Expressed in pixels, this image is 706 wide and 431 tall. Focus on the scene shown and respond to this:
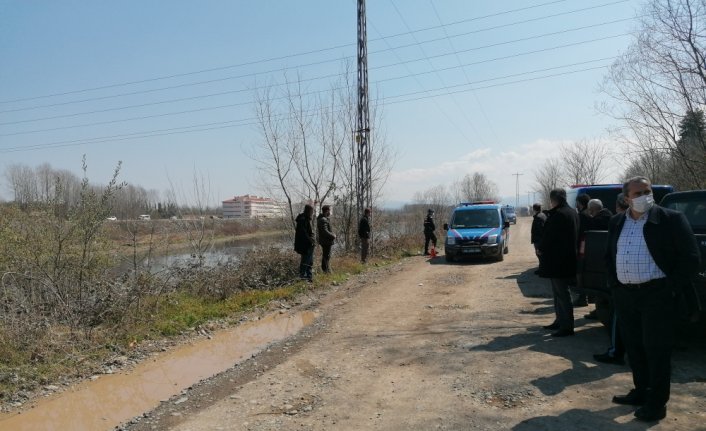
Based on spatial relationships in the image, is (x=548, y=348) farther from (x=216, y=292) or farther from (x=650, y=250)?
(x=216, y=292)

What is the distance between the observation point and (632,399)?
162 inches

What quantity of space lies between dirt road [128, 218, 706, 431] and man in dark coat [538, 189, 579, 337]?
38 cm

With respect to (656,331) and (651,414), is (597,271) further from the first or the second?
(651,414)

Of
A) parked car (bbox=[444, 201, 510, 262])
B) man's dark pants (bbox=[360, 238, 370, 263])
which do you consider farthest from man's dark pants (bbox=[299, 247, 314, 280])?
parked car (bbox=[444, 201, 510, 262])

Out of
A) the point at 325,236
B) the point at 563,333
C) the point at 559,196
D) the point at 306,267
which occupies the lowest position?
the point at 563,333

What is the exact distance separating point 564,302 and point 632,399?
7.72 feet

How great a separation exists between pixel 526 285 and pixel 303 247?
5459 millimetres

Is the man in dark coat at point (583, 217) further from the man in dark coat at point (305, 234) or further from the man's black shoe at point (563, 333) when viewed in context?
the man in dark coat at point (305, 234)

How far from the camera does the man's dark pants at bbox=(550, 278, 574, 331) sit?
6.34m

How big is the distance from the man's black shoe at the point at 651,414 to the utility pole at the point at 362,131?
14162mm

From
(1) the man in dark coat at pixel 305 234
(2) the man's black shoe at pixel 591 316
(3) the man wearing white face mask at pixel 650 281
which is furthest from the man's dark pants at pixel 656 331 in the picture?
(1) the man in dark coat at pixel 305 234

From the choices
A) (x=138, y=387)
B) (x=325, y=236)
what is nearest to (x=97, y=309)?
(x=138, y=387)

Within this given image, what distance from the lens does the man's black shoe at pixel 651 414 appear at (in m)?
3.79

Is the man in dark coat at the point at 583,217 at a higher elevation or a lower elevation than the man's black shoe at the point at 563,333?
higher
